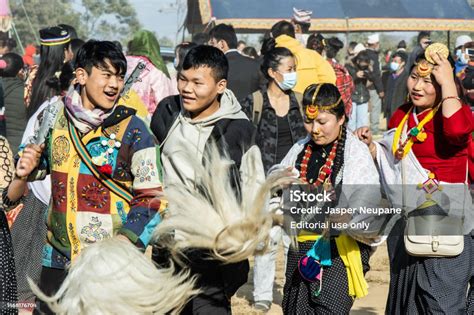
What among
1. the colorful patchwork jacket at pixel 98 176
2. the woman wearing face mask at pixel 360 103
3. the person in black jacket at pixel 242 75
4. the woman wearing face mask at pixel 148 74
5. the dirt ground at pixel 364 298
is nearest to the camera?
the colorful patchwork jacket at pixel 98 176

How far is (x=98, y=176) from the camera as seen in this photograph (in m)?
4.55

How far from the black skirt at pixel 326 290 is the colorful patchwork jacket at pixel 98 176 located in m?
1.32

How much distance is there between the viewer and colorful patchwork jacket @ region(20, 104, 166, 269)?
179 inches

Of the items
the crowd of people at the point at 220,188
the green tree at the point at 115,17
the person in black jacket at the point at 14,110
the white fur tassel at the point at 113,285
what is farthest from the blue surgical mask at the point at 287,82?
the green tree at the point at 115,17

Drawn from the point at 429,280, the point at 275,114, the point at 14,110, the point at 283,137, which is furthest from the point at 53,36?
the point at 429,280

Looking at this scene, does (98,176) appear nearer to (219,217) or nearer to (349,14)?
(219,217)

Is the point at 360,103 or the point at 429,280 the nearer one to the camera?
the point at 429,280

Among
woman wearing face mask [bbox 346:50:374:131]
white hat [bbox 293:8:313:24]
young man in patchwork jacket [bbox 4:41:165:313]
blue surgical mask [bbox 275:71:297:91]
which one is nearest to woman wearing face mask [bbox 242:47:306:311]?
blue surgical mask [bbox 275:71:297:91]

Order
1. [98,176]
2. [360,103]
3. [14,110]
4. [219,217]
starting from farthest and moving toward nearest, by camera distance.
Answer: [360,103] < [14,110] < [98,176] < [219,217]

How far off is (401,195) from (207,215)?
176 cm

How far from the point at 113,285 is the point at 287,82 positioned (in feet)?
13.5

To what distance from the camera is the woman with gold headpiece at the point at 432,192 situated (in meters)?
5.41

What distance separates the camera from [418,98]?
17.9 ft

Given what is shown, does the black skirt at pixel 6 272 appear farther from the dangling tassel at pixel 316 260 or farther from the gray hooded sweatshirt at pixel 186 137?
the dangling tassel at pixel 316 260
